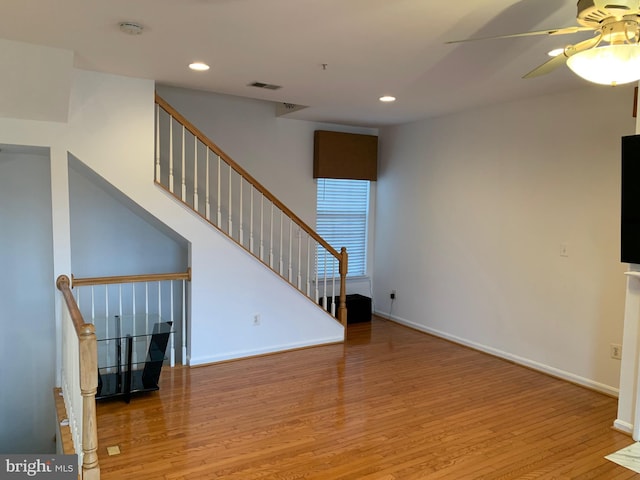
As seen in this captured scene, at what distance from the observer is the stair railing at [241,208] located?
186 inches

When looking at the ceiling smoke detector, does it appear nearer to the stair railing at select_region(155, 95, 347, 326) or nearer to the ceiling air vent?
the ceiling air vent

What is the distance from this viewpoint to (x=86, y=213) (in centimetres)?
468

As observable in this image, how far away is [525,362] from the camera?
4445mm

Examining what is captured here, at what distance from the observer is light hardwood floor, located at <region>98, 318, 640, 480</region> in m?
2.70

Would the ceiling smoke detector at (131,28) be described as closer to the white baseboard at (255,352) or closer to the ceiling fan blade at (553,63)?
the ceiling fan blade at (553,63)

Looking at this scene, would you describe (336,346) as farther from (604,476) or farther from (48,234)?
(48,234)

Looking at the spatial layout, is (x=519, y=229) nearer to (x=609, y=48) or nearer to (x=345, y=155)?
(x=345, y=155)

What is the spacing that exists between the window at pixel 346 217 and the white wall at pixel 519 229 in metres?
0.51

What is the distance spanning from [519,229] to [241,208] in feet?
9.05

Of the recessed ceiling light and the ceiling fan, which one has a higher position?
the recessed ceiling light

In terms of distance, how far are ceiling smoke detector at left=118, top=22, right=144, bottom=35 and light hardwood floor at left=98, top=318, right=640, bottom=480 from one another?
250cm

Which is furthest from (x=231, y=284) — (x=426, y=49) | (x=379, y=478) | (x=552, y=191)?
(x=552, y=191)

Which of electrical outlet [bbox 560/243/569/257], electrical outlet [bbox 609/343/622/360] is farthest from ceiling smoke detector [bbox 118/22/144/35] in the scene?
electrical outlet [bbox 609/343/622/360]

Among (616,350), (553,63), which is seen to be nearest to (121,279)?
(553,63)
